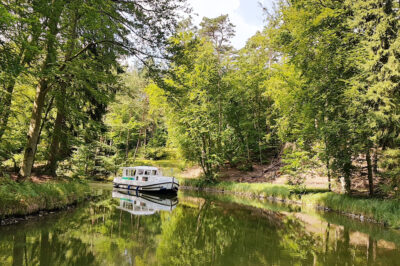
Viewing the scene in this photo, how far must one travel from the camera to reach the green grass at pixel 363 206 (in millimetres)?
10759

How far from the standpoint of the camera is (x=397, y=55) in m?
11.7

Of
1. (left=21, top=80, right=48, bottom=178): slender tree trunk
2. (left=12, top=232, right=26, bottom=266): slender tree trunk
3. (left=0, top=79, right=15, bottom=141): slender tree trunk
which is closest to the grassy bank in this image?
(left=21, top=80, right=48, bottom=178): slender tree trunk

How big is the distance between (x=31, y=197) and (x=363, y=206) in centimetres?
1354

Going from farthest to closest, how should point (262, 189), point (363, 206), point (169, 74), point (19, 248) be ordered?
point (262, 189), point (363, 206), point (169, 74), point (19, 248)

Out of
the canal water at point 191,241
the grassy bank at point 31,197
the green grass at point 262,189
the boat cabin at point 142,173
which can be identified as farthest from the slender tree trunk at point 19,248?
the boat cabin at point 142,173

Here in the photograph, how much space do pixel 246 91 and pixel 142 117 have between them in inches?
768

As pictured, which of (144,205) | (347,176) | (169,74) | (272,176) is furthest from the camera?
(272,176)

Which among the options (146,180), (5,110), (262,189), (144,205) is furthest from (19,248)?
(146,180)

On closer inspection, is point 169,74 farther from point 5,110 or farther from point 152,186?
point 152,186

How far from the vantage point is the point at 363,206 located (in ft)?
40.1

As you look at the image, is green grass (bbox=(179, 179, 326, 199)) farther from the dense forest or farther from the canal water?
the canal water

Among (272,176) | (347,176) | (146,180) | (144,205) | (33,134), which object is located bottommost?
(144,205)

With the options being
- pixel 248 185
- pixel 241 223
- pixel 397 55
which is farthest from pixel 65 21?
pixel 248 185

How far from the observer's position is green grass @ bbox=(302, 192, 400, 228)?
10759 millimetres
